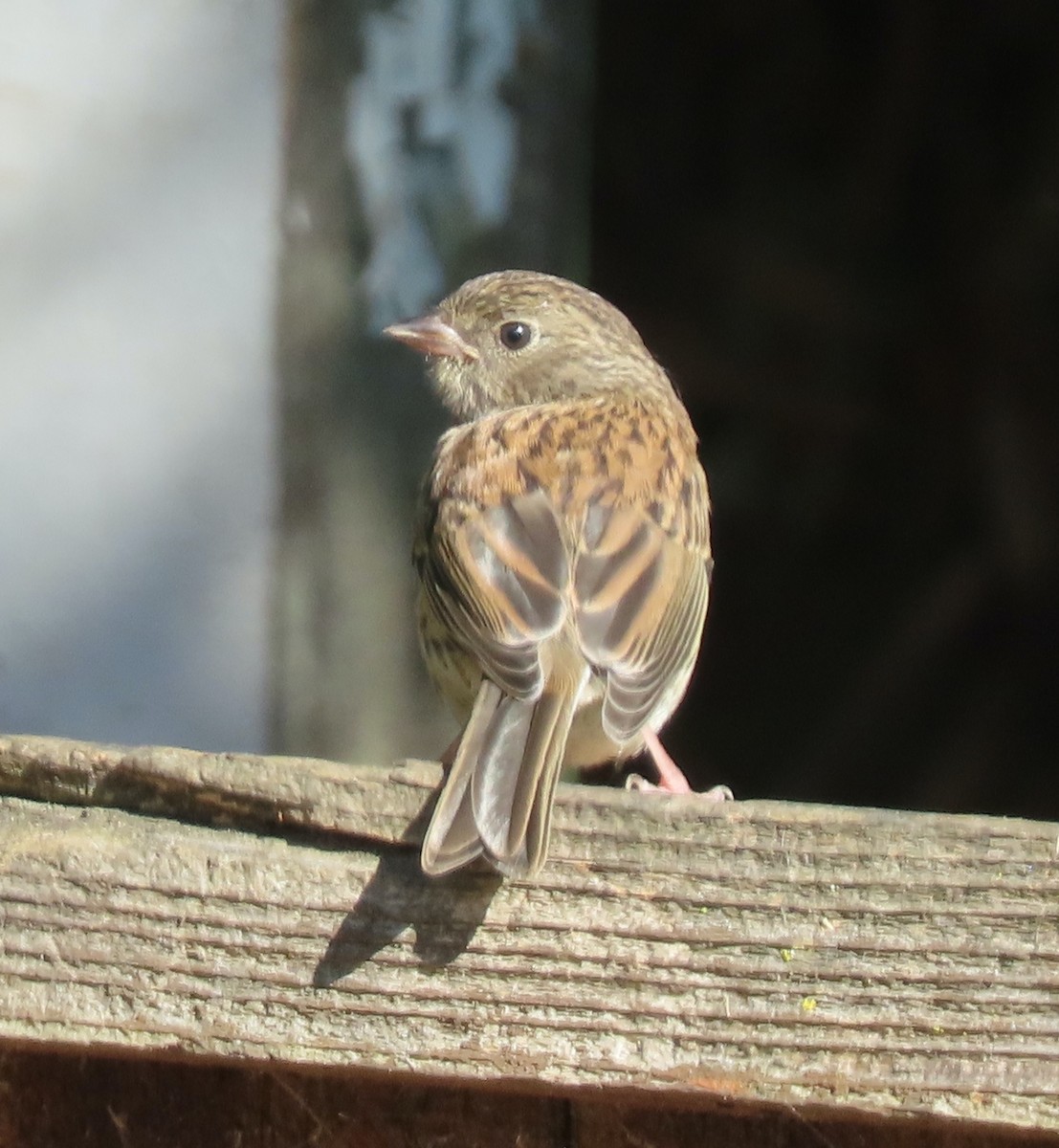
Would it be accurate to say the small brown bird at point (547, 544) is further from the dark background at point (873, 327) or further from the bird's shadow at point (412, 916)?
the dark background at point (873, 327)

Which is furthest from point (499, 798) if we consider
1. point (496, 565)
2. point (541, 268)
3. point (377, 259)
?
point (541, 268)

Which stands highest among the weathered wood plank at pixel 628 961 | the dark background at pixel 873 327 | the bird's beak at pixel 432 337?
the weathered wood plank at pixel 628 961

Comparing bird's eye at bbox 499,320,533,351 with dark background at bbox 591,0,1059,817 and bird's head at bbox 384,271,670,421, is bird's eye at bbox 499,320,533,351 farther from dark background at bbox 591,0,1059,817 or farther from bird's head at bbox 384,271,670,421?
dark background at bbox 591,0,1059,817

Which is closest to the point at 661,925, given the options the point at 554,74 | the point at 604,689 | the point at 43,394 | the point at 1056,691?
the point at 604,689

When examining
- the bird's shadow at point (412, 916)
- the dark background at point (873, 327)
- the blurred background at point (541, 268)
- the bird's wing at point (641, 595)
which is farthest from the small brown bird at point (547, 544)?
the dark background at point (873, 327)

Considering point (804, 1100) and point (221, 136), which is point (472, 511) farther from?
point (804, 1100)

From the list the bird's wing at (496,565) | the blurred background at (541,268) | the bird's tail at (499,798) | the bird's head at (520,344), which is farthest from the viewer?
the bird's head at (520,344)

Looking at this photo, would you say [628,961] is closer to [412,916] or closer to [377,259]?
[412,916]
